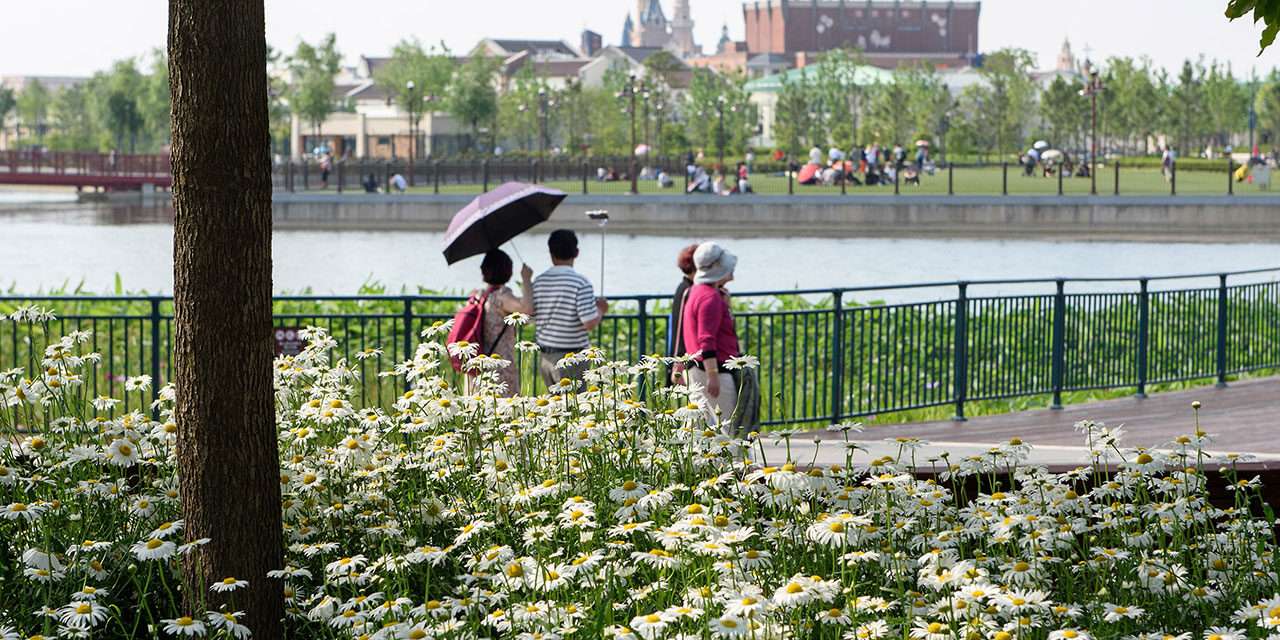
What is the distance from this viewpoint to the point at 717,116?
105562 millimetres

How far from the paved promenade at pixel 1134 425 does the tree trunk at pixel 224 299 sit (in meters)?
5.15

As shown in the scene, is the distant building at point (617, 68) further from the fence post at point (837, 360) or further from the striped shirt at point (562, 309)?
the striped shirt at point (562, 309)

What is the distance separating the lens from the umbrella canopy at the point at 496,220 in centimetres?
1027

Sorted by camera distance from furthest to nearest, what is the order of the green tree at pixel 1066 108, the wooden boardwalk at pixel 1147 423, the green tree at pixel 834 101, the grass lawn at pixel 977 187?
1. the green tree at pixel 834 101
2. the green tree at pixel 1066 108
3. the grass lawn at pixel 977 187
4. the wooden boardwalk at pixel 1147 423

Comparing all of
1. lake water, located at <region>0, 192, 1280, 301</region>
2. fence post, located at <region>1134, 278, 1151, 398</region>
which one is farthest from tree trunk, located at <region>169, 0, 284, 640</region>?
lake water, located at <region>0, 192, 1280, 301</region>

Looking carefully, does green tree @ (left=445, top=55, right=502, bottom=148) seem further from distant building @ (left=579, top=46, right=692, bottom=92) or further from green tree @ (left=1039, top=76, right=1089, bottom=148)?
green tree @ (left=1039, top=76, right=1089, bottom=148)

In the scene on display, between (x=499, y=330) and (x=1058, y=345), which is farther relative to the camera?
(x=1058, y=345)

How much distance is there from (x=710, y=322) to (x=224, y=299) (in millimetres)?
3955

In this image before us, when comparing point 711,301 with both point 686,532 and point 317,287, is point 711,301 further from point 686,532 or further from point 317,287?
point 317,287

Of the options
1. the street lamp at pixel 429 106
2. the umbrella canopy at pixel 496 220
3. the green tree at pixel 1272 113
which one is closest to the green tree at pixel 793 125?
the street lamp at pixel 429 106

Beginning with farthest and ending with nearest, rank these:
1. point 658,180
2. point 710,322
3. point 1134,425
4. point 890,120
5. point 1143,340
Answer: point 890,120 < point 658,180 < point 1143,340 < point 1134,425 < point 710,322

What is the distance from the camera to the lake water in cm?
3816

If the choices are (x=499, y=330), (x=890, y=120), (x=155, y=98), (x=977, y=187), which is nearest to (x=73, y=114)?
(x=155, y=98)

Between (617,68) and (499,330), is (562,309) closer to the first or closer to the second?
(499,330)
